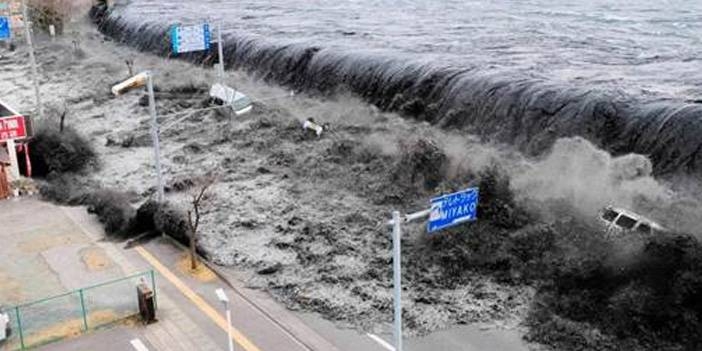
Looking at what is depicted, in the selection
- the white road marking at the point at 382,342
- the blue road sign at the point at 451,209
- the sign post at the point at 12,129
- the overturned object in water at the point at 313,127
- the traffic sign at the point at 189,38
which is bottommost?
the white road marking at the point at 382,342

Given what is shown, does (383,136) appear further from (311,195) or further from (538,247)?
(538,247)

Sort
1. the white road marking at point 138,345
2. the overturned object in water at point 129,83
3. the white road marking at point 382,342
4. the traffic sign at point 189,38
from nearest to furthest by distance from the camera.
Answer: the white road marking at point 138,345, the white road marking at point 382,342, the overturned object in water at point 129,83, the traffic sign at point 189,38

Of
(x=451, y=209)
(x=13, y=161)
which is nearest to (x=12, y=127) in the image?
(x=13, y=161)

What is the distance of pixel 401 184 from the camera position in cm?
3125

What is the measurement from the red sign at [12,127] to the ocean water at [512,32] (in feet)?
68.4

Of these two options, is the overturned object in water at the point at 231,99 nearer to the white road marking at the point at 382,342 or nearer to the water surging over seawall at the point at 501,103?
the water surging over seawall at the point at 501,103

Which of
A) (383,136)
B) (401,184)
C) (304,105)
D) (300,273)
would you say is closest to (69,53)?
(304,105)

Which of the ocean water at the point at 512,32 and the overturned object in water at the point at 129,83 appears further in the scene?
the ocean water at the point at 512,32

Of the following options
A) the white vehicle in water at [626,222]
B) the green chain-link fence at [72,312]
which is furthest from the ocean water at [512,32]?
the green chain-link fence at [72,312]

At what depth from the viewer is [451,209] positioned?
13.8m

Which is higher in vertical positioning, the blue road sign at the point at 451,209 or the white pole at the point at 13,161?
the blue road sign at the point at 451,209

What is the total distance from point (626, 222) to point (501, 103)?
12832 millimetres

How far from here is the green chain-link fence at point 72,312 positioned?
19812 mm

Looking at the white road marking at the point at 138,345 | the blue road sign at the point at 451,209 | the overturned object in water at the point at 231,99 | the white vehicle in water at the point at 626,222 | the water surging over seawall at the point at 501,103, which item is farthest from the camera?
the overturned object in water at the point at 231,99
